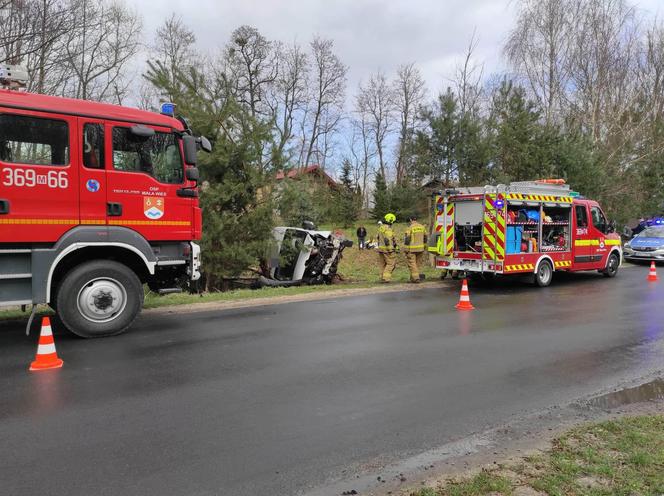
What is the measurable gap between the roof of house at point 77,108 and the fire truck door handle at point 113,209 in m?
1.19

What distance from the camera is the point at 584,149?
24078 mm

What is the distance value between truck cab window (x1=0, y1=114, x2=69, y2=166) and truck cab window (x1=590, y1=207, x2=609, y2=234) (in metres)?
14.1

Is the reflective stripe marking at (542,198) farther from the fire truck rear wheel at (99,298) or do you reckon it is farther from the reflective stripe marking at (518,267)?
the fire truck rear wheel at (99,298)

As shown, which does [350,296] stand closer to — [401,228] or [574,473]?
[574,473]

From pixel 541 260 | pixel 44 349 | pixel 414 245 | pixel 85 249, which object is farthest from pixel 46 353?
pixel 541 260

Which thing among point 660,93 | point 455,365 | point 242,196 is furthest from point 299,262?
point 660,93

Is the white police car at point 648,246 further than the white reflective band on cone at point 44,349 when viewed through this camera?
Yes

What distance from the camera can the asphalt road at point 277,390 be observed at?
356 centimetres

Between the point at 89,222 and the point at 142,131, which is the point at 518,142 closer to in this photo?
the point at 142,131

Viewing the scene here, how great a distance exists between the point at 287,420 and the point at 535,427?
6.76 feet

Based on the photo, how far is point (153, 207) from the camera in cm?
769

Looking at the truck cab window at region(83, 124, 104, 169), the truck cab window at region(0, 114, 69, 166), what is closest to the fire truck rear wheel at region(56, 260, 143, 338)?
the truck cab window at region(83, 124, 104, 169)

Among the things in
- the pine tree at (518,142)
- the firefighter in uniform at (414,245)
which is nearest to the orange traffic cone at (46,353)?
the firefighter in uniform at (414,245)

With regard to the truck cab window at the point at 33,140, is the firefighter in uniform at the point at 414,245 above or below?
below
